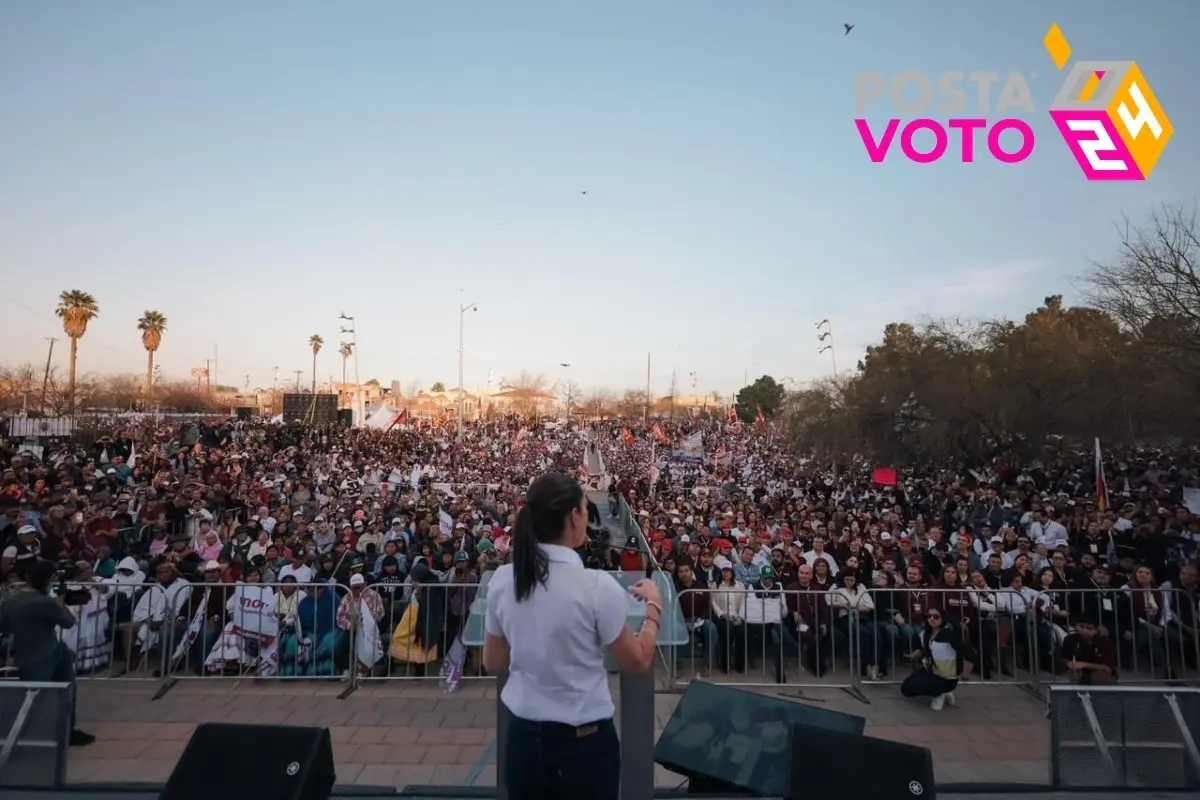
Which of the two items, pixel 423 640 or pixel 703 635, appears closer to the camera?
pixel 423 640

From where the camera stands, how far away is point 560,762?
2086 millimetres

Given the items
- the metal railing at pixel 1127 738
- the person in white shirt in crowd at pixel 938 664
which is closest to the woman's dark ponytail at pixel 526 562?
the metal railing at pixel 1127 738

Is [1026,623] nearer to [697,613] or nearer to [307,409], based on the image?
[697,613]

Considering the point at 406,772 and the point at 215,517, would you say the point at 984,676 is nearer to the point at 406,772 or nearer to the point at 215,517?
the point at 406,772

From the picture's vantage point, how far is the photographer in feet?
15.2

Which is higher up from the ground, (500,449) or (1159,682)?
(500,449)

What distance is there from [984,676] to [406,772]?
542 cm

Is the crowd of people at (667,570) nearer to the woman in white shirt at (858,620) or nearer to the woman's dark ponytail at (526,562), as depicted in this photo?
the woman in white shirt at (858,620)

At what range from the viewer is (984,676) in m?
6.63

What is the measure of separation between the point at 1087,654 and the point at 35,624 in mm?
8219

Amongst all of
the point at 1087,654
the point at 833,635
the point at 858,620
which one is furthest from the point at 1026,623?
the point at 833,635

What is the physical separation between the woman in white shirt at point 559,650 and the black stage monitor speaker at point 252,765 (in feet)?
4.34

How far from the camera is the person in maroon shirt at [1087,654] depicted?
5.87 metres

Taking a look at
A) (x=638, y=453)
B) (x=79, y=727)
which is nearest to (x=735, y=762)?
(x=79, y=727)
